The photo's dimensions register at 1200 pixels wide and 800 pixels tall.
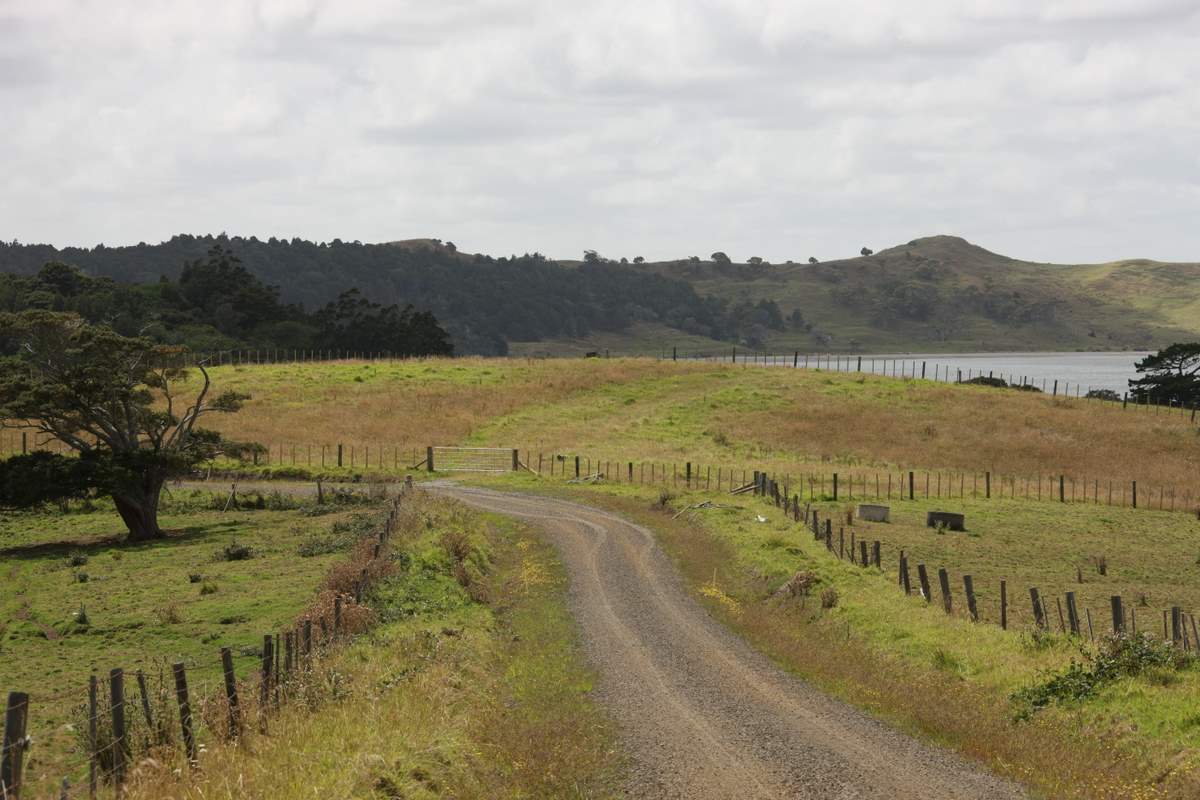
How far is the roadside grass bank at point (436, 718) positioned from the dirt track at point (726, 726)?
75 cm

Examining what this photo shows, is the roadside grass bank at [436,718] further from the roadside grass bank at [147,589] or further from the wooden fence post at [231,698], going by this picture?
the roadside grass bank at [147,589]

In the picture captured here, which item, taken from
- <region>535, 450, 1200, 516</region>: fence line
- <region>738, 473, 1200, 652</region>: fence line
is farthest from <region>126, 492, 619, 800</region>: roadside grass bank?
<region>535, 450, 1200, 516</region>: fence line

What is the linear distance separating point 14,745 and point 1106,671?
18.5 m

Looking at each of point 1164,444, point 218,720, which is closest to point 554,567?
point 218,720

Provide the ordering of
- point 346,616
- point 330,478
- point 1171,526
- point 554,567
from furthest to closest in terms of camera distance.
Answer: point 330,478 < point 1171,526 < point 554,567 < point 346,616

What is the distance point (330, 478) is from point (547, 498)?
562 inches

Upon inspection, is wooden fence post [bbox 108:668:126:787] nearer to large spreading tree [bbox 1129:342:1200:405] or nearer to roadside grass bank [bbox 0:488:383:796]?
roadside grass bank [bbox 0:488:383:796]

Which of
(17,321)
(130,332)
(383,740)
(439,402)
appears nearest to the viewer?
(383,740)

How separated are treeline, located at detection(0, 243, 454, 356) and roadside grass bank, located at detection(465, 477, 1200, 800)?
4698 inches

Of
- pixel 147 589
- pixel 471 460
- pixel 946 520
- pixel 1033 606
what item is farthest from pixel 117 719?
pixel 471 460

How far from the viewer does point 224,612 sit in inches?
1368

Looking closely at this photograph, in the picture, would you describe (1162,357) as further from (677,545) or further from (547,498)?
(677,545)

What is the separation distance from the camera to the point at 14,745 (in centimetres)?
1241

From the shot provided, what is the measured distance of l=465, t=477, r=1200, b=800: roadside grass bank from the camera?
18828 mm
